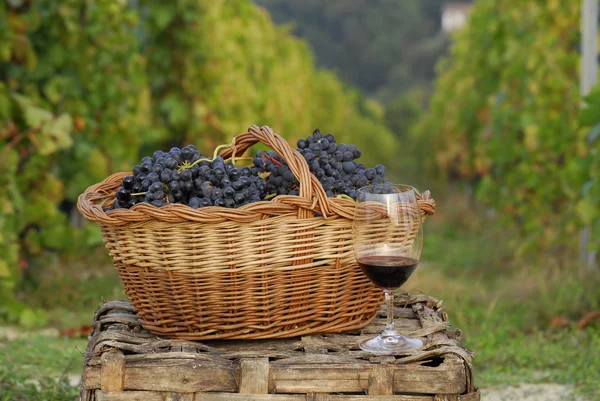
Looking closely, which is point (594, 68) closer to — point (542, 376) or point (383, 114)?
point (542, 376)

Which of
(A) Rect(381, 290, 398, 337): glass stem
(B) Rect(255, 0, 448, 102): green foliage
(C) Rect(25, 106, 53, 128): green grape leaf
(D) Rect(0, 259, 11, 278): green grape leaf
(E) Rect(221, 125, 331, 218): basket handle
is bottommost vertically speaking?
(A) Rect(381, 290, 398, 337): glass stem

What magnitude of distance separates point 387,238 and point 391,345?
0.28 m

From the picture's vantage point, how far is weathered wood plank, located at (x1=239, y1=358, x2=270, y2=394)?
2021 millimetres

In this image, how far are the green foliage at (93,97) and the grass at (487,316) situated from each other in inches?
12.3

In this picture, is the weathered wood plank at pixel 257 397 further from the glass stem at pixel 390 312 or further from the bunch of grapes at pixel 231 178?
the bunch of grapes at pixel 231 178

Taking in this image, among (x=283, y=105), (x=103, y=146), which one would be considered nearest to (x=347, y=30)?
(x=283, y=105)

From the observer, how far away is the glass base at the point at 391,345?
6.95 feet

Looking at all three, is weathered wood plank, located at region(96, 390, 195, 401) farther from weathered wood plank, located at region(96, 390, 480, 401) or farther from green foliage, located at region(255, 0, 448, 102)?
green foliage, located at region(255, 0, 448, 102)

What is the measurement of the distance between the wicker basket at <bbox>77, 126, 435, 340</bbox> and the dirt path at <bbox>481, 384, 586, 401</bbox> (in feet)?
4.56

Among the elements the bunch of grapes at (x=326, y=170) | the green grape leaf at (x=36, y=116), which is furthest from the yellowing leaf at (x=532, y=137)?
the bunch of grapes at (x=326, y=170)

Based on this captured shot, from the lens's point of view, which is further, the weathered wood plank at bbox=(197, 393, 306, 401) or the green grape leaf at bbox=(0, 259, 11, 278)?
the green grape leaf at bbox=(0, 259, 11, 278)

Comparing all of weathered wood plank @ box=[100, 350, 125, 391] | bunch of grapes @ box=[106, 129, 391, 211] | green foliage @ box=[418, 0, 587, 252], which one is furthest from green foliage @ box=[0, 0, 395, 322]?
weathered wood plank @ box=[100, 350, 125, 391]

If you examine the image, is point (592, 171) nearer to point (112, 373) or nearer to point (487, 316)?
point (487, 316)

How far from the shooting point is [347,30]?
35656 millimetres
